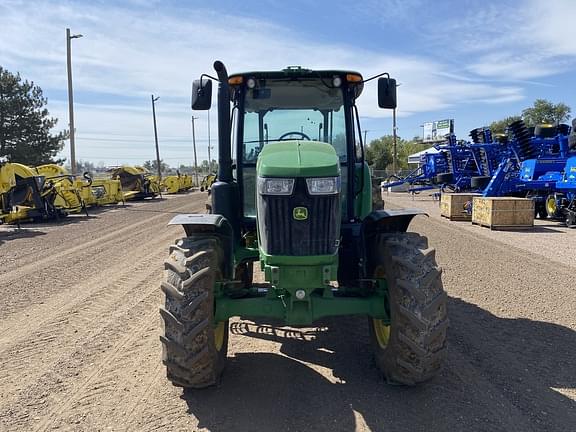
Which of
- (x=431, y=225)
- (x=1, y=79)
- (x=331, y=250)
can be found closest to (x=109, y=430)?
(x=331, y=250)

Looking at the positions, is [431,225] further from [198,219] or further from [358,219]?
[198,219]

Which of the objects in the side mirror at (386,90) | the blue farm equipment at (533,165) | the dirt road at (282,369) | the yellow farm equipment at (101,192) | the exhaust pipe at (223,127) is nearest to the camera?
the dirt road at (282,369)

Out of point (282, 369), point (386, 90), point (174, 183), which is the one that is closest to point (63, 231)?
Result: point (282, 369)

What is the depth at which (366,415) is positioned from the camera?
344 cm

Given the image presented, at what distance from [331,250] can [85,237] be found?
10728mm

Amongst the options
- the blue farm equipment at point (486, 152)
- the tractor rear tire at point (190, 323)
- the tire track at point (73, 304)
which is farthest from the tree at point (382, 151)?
the tractor rear tire at point (190, 323)

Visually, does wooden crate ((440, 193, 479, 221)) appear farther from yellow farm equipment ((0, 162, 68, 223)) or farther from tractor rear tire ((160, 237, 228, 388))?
tractor rear tire ((160, 237, 228, 388))

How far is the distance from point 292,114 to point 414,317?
8.44ft

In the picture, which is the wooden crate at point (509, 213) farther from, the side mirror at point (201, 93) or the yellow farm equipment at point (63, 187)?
the yellow farm equipment at point (63, 187)

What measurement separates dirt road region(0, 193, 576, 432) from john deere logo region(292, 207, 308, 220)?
139cm

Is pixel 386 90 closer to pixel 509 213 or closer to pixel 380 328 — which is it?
pixel 380 328

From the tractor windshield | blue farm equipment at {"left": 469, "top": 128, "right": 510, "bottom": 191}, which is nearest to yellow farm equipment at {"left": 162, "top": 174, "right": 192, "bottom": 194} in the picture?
blue farm equipment at {"left": 469, "top": 128, "right": 510, "bottom": 191}

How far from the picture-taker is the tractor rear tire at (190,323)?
349 cm

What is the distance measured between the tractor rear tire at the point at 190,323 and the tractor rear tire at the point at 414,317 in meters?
1.37
